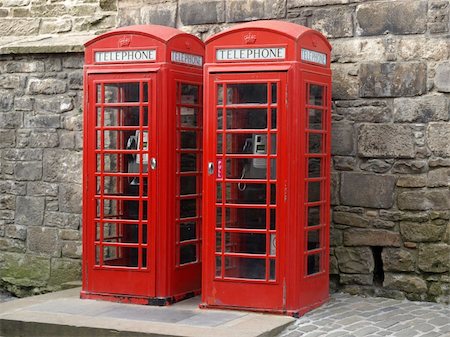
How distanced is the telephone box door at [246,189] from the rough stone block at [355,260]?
1.18m

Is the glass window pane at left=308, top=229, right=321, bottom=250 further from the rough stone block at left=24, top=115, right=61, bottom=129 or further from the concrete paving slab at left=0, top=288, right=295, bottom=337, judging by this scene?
the rough stone block at left=24, top=115, right=61, bottom=129

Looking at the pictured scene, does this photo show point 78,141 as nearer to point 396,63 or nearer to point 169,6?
point 169,6

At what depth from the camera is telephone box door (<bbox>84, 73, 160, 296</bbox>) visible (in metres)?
7.45

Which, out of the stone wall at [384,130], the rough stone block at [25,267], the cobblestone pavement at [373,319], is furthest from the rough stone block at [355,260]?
the rough stone block at [25,267]

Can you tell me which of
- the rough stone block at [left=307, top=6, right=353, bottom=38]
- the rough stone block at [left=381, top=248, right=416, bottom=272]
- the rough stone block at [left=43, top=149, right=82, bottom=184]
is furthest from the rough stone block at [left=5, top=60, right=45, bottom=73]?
the rough stone block at [left=381, top=248, right=416, bottom=272]

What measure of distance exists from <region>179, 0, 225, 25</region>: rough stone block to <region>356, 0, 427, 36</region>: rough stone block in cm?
139

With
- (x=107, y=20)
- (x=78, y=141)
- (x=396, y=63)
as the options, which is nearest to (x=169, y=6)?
(x=107, y=20)

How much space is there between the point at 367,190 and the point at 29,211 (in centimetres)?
372

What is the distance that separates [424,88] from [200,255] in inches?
95.8

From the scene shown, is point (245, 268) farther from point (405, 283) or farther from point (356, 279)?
point (405, 283)

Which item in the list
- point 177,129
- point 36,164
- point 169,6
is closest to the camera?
point 177,129

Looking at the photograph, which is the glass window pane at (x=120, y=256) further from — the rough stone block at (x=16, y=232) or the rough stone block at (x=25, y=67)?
the rough stone block at (x=25, y=67)

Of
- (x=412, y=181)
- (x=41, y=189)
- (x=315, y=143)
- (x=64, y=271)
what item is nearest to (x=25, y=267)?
(x=64, y=271)

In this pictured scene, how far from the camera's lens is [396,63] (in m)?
7.78
